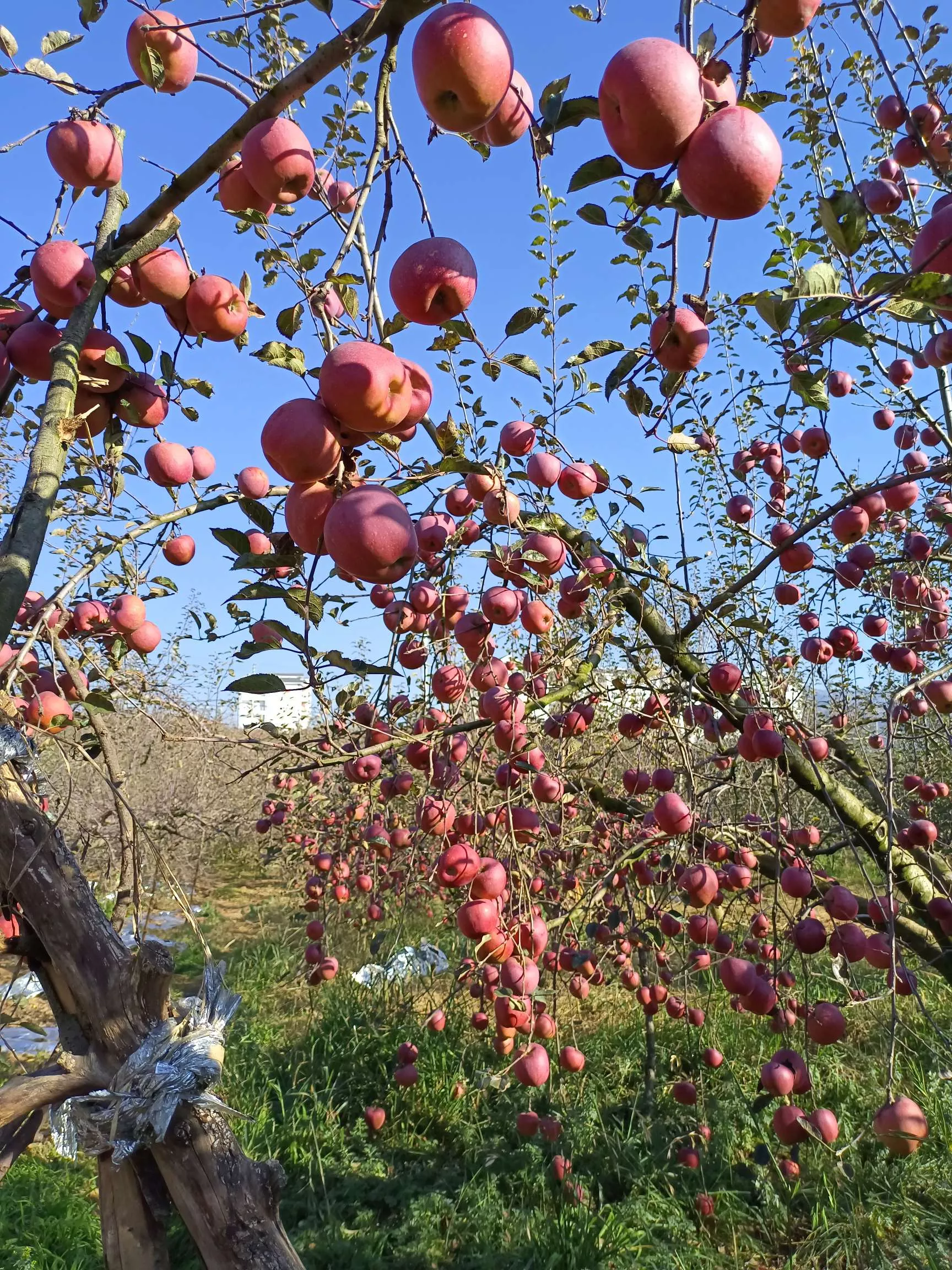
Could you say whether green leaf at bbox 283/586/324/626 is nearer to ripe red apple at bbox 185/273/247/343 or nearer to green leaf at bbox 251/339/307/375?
green leaf at bbox 251/339/307/375

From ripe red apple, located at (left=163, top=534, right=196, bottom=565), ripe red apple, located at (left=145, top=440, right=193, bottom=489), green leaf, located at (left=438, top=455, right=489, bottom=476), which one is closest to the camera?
green leaf, located at (left=438, top=455, right=489, bottom=476)

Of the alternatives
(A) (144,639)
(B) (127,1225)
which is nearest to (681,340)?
(A) (144,639)

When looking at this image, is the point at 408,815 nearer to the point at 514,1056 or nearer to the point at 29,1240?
the point at 514,1056

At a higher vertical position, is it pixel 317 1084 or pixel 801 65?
pixel 801 65

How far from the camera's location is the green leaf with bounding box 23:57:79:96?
98 cm

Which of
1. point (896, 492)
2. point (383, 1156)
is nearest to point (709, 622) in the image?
point (896, 492)

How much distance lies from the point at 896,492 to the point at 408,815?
109 inches

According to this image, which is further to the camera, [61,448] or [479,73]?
[61,448]

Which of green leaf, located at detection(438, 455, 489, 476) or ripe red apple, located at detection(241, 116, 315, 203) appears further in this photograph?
green leaf, located at detection(438, 455, 489, 476)

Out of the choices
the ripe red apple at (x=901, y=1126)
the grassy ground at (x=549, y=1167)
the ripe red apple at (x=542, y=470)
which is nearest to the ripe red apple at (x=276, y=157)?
the ripe red apple at (x=542, y=470)

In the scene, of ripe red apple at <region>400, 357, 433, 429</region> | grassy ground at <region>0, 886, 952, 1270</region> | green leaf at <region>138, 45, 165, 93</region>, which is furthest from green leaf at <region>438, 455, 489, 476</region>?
grassy ground at <region>0, 886, 952, 1270</region>

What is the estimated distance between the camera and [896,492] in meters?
2.30

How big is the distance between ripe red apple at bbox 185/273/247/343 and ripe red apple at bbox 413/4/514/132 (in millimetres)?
396

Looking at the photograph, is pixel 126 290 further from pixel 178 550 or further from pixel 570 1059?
pixel 570 1059
